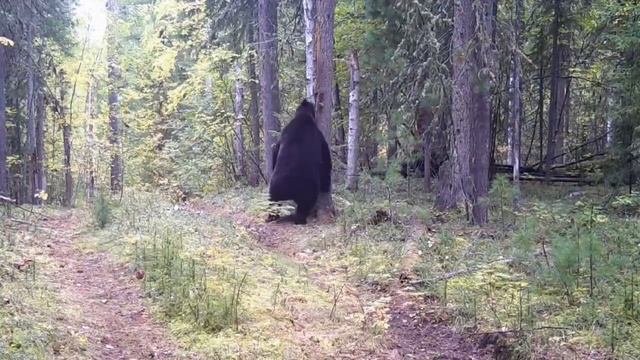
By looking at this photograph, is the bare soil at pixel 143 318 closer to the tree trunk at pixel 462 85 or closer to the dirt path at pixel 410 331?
the dirt path at pixel 410 331

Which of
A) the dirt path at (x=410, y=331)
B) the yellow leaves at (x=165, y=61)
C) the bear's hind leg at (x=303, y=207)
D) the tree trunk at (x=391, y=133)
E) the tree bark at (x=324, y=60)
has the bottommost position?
the dirt path at (x=410, y=331)

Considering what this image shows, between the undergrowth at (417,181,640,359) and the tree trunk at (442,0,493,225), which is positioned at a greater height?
the tree trunk at (442,0,493,225)

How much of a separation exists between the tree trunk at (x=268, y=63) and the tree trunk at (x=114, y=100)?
8990 millimetres

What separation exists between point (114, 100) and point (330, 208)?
16407 millimetres

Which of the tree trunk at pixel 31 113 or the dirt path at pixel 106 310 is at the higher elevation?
the tree trunk at pixel 31 113

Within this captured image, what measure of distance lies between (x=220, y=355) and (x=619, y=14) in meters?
12.9

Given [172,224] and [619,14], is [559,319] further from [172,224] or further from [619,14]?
[619,14]

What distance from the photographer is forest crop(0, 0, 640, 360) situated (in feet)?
18.8

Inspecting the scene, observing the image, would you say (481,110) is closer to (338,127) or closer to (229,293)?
(229,293)

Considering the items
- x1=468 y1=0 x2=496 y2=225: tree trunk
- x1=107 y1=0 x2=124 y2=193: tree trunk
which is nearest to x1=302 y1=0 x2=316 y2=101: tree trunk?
x1=468 y1=0 x2=496 y2=225: tree trunk

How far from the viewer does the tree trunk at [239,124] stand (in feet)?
68.3

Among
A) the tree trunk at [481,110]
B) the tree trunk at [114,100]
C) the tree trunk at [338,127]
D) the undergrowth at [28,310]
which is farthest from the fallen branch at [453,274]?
the tree trunk at [114,100]

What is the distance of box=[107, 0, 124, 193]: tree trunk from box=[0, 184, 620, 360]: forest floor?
600 inches

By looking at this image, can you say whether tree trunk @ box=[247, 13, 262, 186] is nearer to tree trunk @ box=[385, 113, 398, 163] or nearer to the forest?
the forest
